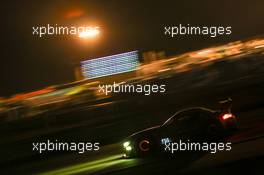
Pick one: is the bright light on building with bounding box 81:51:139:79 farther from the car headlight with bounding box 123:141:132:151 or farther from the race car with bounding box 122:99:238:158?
the car headlight with bounding box 123:141:132:151

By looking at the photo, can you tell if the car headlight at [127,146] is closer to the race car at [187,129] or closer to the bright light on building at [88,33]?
the race car at [187,129]

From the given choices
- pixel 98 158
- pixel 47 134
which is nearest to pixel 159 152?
pixel 98 158

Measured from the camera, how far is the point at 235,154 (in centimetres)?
839

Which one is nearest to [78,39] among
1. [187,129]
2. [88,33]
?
[88,33]

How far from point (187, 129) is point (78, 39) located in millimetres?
2122

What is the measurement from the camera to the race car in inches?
337

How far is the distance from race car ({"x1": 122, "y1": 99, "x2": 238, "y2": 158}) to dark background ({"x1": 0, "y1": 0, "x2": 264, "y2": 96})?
1.05m

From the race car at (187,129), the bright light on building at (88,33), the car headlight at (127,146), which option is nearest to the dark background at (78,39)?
the bright light on building at (88,33)

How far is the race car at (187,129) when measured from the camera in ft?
28.1

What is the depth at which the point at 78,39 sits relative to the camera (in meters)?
8.21

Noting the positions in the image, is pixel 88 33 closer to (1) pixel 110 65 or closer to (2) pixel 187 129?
(1) pixel 110 65

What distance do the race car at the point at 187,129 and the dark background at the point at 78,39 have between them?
1.05 meters

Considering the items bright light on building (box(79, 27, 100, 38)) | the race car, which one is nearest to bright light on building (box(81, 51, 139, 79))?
bright light on building (box(79, 27, 100, 38))

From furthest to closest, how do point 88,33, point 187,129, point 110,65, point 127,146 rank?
1. point 187,129
2. point 127,146
3. point 88,33
4. point 110,65
